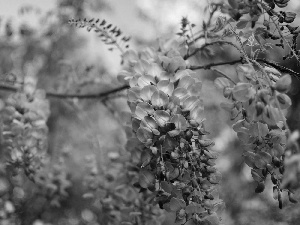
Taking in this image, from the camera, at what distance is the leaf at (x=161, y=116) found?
0.94 m

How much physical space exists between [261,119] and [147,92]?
30 cm

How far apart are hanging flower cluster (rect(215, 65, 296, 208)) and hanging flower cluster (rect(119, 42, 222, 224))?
0.08 meters

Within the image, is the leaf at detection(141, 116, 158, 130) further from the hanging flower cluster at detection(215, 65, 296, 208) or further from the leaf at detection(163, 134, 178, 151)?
the hanging flower cluster at detection(215, 65, 296, 208)

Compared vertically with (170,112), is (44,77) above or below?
below

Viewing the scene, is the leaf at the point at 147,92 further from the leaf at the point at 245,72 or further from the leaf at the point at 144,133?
the leaf at the point at 245,72

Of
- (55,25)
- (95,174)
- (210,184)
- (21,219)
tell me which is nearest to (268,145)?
(210,184)

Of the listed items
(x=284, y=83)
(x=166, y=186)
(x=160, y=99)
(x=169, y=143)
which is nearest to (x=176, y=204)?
(x=166, y=186)

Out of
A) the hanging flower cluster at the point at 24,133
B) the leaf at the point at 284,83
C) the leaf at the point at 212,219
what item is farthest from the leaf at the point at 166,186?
the hanging flower cluster at the point at 24,133

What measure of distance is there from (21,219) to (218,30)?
1705mm

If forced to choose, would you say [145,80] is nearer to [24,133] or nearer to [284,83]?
[284,83]

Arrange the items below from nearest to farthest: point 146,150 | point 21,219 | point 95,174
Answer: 1. point 146,150
2. point 95,174
3. point 21,219

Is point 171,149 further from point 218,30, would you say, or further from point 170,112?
point 218,30

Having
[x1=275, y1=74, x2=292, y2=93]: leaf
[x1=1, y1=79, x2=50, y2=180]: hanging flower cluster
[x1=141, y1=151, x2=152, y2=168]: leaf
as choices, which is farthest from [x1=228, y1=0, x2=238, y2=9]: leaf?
[x1=1, y1=79, x2=50, y2=180]: hanging flower cluster

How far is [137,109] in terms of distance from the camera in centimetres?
98
